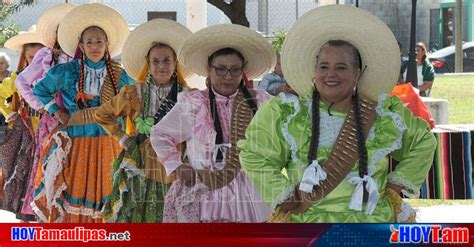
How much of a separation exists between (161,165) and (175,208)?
1.50ft

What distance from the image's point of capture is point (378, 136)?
4.79 meters

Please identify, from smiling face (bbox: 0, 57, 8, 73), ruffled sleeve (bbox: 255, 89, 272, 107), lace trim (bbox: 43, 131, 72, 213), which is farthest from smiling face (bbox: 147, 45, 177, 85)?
smiling face (bbox: 0, 57, 8, 73)

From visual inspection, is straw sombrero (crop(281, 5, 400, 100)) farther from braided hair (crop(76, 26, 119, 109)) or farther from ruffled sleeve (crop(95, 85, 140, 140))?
braided hair (crop(76, 26, 119, 109))

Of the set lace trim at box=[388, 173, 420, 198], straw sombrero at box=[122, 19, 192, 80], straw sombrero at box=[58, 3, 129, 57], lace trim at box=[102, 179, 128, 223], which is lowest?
lace trim at box=[388, 173, 420, 198]

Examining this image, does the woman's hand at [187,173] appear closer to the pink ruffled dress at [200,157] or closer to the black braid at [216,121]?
the pink ruffled dress at [200,157]

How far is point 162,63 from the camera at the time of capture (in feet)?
21.8

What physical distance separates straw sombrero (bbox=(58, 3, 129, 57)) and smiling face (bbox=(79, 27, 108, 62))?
3cm

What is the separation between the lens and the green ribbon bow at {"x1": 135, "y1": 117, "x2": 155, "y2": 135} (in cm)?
640

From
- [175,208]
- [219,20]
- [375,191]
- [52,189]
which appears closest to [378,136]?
[375,191]

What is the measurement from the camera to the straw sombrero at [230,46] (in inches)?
232

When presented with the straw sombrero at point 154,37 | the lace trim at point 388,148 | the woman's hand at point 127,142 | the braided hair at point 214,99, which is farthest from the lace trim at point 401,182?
the woman's hand at point 127,142

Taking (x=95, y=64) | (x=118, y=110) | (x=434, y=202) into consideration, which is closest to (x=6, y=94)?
(x=95, y=64)

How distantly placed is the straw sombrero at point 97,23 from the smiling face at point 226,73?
152 centimetres

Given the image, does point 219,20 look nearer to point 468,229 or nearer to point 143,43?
point 143,43
